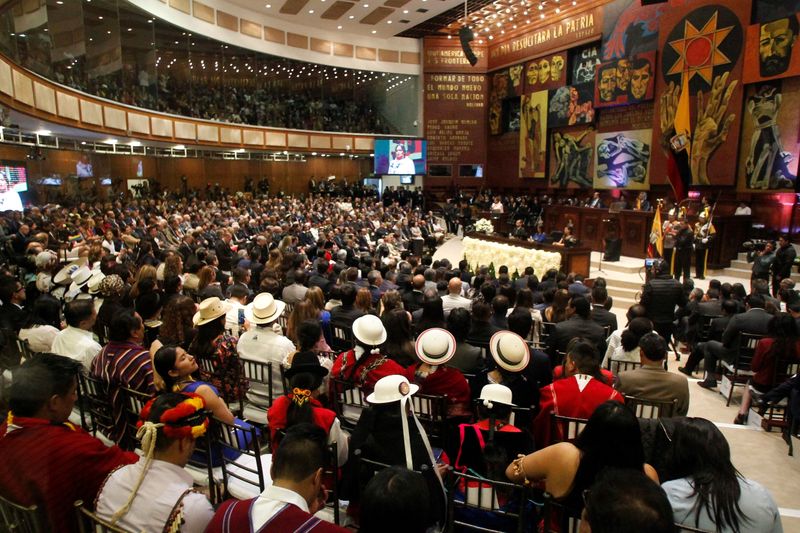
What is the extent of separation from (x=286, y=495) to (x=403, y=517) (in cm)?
40

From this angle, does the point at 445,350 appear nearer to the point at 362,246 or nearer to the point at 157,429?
the point at 157,429

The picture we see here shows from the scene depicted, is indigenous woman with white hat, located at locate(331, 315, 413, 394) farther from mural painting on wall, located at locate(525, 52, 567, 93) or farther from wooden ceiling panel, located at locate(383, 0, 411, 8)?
wooden ceiling panel, located at locate(383, 0, 411, 8)

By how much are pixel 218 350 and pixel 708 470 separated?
2.74 meters

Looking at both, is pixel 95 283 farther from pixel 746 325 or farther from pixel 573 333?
pixel 746 325

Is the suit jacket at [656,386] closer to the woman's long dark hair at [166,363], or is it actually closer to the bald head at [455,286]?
the bald head at [455,286]

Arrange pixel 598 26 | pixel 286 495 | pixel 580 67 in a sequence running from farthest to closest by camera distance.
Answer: pixel 580 67 < pixel 598 26 < pixel 286 495

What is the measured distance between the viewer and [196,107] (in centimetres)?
1752

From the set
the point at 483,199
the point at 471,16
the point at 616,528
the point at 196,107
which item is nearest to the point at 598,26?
the point at 471,16

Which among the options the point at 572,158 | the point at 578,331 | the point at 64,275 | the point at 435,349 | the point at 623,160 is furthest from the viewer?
the point at 572,158

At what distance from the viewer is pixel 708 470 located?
183 cm

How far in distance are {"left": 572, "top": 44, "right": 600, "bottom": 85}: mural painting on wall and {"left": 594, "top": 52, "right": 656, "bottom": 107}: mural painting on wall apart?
97 centimetres

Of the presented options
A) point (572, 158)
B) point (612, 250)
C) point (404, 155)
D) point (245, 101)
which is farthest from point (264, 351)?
point (404, 155)

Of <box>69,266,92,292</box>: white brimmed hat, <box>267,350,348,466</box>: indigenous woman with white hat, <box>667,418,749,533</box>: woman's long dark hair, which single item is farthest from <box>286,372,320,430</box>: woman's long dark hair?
<box>69,266,92,292</box>: white brimmed hat

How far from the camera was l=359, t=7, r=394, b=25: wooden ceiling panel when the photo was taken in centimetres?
1859
